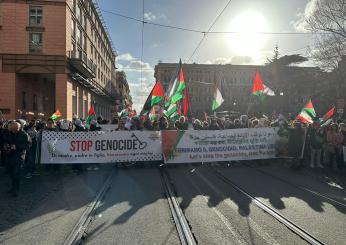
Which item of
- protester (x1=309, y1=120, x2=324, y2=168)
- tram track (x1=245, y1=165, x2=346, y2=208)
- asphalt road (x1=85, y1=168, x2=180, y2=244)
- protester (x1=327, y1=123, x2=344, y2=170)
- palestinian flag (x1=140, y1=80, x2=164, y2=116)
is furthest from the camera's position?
palestinian flag (x1=140, y1=80, x2=164, y2=116)

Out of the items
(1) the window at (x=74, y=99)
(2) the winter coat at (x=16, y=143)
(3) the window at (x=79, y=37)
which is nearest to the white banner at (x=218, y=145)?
(2) the winter coat at (x=16, y=143)

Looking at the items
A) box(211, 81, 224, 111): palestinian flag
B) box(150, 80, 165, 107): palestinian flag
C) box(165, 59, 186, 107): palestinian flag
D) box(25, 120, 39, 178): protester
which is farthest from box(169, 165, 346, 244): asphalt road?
box(211, 81, 224, 111): palestinian flag

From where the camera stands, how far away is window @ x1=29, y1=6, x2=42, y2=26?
31309 millimetres

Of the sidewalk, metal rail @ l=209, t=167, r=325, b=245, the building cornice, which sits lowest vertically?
the sidewalk

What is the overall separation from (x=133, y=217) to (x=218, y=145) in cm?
674

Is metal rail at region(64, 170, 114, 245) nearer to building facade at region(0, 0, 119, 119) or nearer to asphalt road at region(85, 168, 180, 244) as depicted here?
asphalt road at region(85, 168, 180, 244)

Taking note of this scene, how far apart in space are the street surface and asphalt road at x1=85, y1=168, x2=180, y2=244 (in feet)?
0.05

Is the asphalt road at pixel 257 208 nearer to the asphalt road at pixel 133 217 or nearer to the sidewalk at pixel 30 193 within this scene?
the asphalt road at pixel 133 217

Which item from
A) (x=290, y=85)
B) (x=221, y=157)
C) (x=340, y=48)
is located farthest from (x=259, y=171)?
(x=290, y=85)

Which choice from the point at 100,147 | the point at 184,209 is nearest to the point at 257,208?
the point at 184,209

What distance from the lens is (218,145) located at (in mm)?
12125

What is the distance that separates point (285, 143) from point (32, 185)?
28.3ft

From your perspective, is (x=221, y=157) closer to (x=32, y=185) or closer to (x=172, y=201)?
(x=172, y=201)

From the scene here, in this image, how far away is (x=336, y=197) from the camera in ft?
24.3
